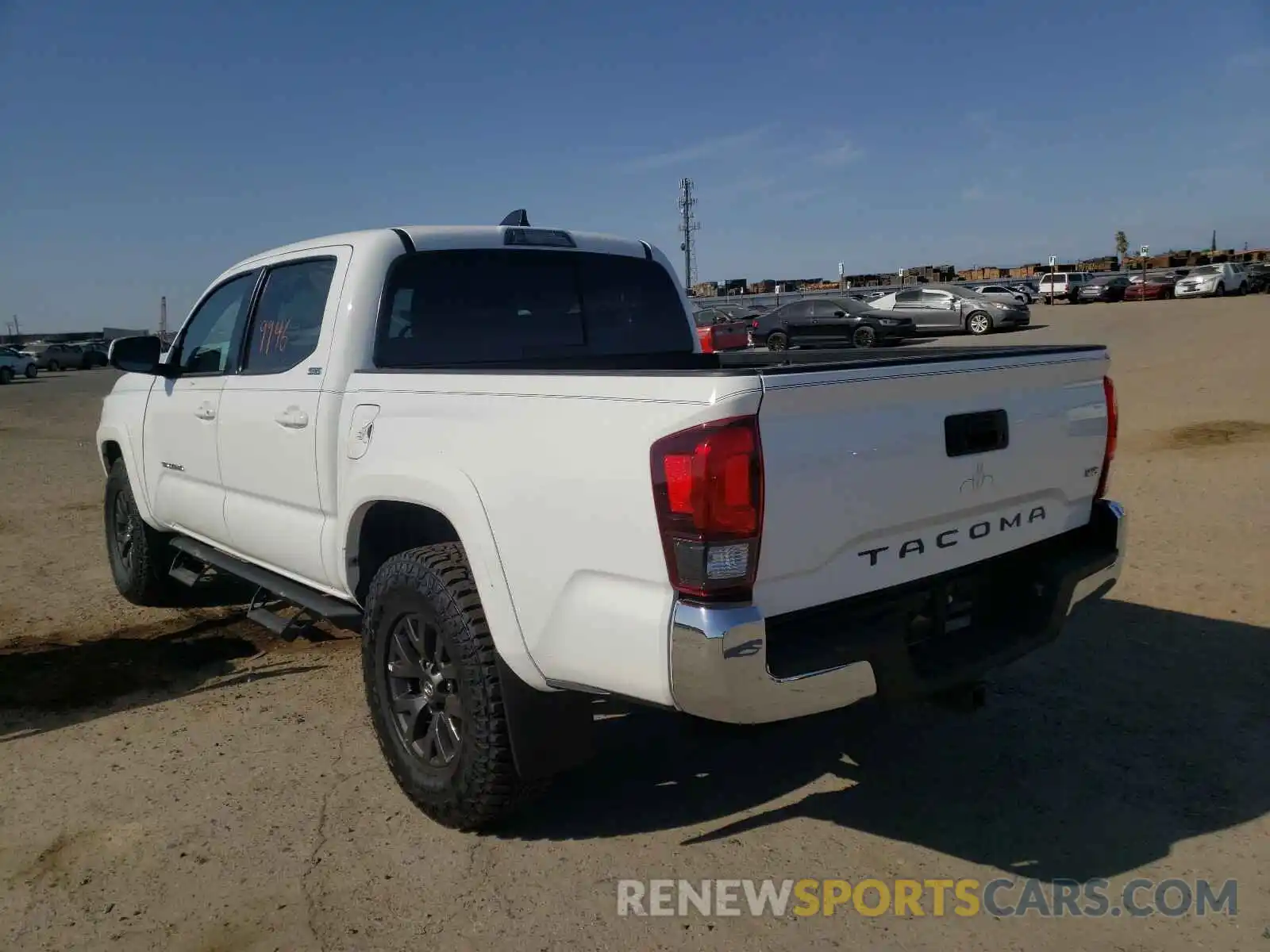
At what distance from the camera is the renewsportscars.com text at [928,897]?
9.23ft

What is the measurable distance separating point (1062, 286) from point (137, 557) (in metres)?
45.1

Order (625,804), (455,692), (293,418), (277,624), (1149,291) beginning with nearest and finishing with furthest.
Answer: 1. (455,692)
2. (625,804)
3. (293,418)
4. (277,624)
5. (1149,291)

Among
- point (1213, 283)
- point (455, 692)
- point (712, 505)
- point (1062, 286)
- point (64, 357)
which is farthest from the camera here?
point (64, 357)

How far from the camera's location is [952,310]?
29.3 metres

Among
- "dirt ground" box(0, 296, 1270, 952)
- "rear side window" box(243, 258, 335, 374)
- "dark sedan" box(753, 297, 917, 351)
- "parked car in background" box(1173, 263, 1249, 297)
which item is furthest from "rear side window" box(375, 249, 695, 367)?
"parked car in background" box(1173, 263, 1249, 297)

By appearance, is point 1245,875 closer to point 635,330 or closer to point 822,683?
point 822,683

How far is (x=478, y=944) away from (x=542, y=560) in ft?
3.55

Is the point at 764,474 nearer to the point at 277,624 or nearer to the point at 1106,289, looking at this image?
the point at 277,624

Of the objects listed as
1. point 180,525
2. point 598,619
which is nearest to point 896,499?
point 598,619

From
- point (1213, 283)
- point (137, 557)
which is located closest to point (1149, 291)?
point (1213, 283)

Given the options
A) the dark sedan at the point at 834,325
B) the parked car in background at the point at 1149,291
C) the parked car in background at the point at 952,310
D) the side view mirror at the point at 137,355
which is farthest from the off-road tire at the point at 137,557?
the parked car in background at the point at 1149,291

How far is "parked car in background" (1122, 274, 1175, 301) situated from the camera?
4134cm

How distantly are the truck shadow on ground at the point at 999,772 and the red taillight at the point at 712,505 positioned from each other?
650 mm

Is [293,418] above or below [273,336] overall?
below
